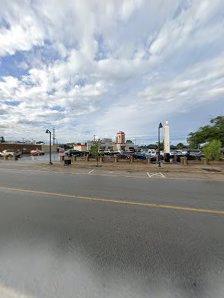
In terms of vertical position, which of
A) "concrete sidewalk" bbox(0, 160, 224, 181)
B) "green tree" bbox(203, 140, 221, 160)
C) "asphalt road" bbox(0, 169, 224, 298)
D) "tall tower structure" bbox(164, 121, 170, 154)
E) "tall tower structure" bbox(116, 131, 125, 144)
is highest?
"tall tower structure" bbox(116, 131, 125, 144)

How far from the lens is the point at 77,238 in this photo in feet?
11.0

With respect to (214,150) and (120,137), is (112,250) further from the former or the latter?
(120,137)

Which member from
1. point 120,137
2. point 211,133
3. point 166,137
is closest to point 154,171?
point 166,137

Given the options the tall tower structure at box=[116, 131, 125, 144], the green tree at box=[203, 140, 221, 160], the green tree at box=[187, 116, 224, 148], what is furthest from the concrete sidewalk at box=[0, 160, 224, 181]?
the tall tower structure at box=[116, 131, 125, 144]

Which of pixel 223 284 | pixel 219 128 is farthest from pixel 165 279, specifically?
pixel 219 128

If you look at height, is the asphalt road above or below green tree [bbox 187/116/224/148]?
below

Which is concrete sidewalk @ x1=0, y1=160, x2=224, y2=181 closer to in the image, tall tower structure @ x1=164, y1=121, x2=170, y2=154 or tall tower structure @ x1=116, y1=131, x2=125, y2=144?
tall tower structure @ x1=164, y1=121, x2=170, y2=154

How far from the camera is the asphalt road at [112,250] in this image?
212 cm

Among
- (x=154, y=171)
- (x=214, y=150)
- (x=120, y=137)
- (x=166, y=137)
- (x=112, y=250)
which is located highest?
(x=120, y=137)

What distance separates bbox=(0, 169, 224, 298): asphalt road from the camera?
2119mm

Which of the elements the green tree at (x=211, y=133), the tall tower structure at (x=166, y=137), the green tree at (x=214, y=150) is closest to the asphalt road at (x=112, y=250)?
the green tree at (x=214, y=150)

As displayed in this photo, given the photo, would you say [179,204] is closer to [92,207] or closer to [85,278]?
[92,207]

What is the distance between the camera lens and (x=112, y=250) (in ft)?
9.63

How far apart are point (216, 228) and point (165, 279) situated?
7.37 ft
